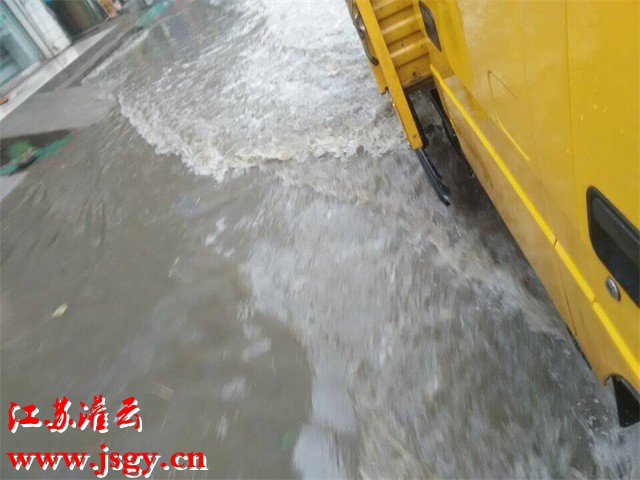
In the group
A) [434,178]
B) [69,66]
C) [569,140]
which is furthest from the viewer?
[69,66]

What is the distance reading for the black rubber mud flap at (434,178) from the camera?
3.48m

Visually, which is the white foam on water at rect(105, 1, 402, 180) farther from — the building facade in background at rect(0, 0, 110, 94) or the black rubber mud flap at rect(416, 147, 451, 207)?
the building facade in background at rect(0, 0, 110, 94)

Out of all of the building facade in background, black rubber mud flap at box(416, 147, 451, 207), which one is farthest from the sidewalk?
black rubber mud flap at box(416, 147, 451, 207)

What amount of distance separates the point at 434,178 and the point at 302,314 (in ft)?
4.48

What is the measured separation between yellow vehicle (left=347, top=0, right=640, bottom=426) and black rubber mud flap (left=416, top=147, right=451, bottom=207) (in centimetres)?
115

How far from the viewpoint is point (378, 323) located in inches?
118

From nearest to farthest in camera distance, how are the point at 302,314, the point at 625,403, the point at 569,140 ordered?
the point at 569,140 → the point at 625,403 → the point at 302,314

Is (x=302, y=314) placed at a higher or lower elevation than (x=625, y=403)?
lower

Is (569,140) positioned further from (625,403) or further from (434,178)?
(434,178)

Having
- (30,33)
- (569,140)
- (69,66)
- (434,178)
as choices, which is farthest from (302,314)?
(30,33)

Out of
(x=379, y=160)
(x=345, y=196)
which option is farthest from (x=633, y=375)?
(x=379, y=160)

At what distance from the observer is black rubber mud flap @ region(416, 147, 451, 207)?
348 cm

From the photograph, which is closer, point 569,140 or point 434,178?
point 569,140

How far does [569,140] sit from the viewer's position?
3.81ft
